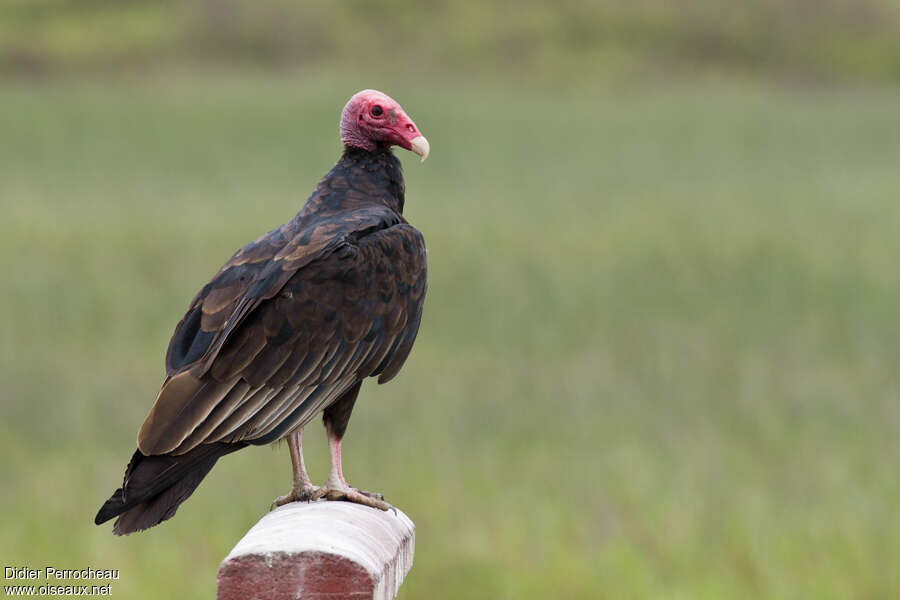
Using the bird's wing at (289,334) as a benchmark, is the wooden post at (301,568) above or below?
below

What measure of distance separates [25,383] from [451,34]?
112 ft

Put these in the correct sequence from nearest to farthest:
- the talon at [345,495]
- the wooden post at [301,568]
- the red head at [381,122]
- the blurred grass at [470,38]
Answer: the wooden post at [301,568] → the talon at [345,495] → the red head at [381,122] → the blurred grass at [470,38]

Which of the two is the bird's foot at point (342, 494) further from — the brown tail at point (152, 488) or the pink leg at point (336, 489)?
the brown tail at point (152, 488)

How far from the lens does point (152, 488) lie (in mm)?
2229

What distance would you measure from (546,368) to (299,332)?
24.9 feet

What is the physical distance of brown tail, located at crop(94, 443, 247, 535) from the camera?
2183 mm

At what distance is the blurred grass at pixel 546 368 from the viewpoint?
6.28m

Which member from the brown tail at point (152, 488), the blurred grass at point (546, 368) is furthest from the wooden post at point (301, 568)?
the blurred grass at point (546, 368)

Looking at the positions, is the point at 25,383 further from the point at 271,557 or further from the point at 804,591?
the point at 271,557

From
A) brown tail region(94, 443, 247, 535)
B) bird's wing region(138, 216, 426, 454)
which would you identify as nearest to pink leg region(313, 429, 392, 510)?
bird's wing region(138, 216, 426, 454)

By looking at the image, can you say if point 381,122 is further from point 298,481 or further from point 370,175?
point 298,481

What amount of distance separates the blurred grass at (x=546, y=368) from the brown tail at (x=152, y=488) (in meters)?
3.54

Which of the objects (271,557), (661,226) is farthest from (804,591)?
(661,226)

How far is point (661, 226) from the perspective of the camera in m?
16.5
